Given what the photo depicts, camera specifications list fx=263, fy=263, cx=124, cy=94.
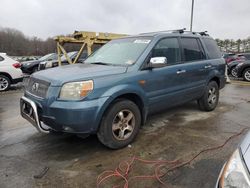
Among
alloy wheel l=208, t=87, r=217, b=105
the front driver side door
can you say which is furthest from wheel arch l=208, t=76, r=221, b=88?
the front driver side door

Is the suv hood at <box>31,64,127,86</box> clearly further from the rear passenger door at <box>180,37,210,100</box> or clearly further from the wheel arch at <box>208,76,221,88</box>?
the wheel arch at <box>208,76,221,88</box>

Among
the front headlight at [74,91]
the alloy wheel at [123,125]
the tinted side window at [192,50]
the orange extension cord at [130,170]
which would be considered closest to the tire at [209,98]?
the tinted side window at [192,50]

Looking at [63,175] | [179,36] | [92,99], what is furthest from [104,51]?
[63,175]

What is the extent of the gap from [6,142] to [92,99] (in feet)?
6.38

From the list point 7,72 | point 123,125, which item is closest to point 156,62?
point 123,125

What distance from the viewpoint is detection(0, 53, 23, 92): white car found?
33.1 feet

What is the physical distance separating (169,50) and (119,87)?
160 centimetres

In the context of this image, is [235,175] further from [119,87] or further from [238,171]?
[119,87]

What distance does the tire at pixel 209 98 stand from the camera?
19.8ft

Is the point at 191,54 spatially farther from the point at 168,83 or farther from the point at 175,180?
the point at 175,180

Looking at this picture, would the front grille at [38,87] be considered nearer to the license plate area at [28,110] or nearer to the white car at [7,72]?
the license plate area at [28,110]

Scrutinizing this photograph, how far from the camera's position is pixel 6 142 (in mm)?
4457

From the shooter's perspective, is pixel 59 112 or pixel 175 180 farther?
pixel 59 112

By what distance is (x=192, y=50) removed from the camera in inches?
219
